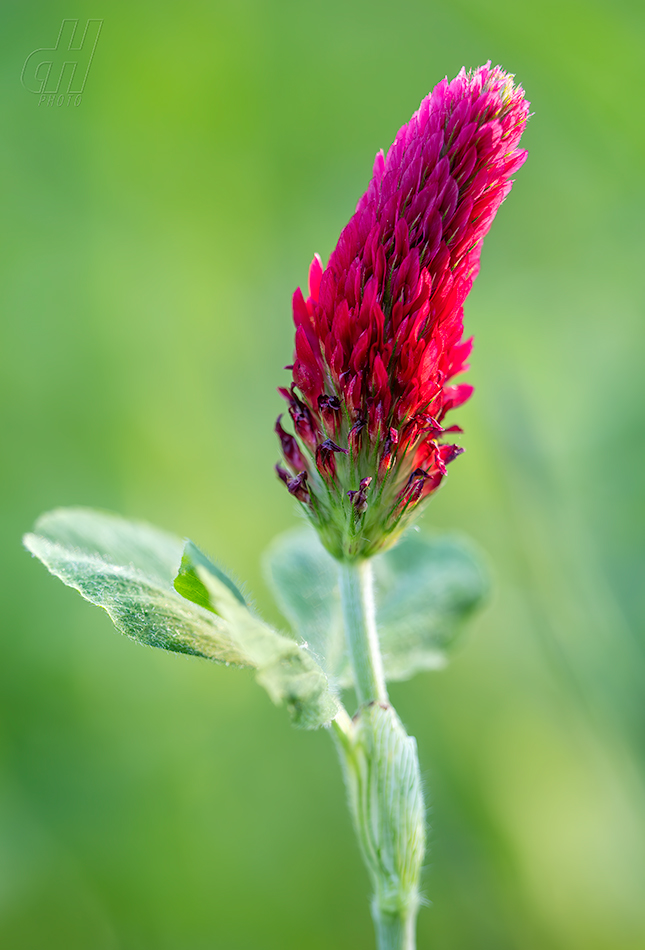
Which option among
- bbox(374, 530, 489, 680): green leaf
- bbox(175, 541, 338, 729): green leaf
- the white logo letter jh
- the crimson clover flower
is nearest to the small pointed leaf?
bbox(175, 541, 338, 729): green leaf

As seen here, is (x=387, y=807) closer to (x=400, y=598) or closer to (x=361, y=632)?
(x=361, y=632)

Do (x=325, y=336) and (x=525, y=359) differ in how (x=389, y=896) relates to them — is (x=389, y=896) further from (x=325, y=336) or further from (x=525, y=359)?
(x=525, y=359)

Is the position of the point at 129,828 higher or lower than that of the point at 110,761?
lower

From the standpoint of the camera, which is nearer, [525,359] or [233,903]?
[233,903]

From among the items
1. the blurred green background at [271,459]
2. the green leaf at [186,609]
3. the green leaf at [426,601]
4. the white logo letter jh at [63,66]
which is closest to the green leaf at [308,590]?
the green leaf at [426,601]

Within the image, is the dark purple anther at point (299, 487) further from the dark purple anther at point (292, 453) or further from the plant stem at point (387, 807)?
the plant stem at point (387, 807)

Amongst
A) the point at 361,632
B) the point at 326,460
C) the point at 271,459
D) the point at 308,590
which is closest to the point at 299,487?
the point at 326,460

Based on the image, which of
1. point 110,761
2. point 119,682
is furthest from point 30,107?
point 110,761
